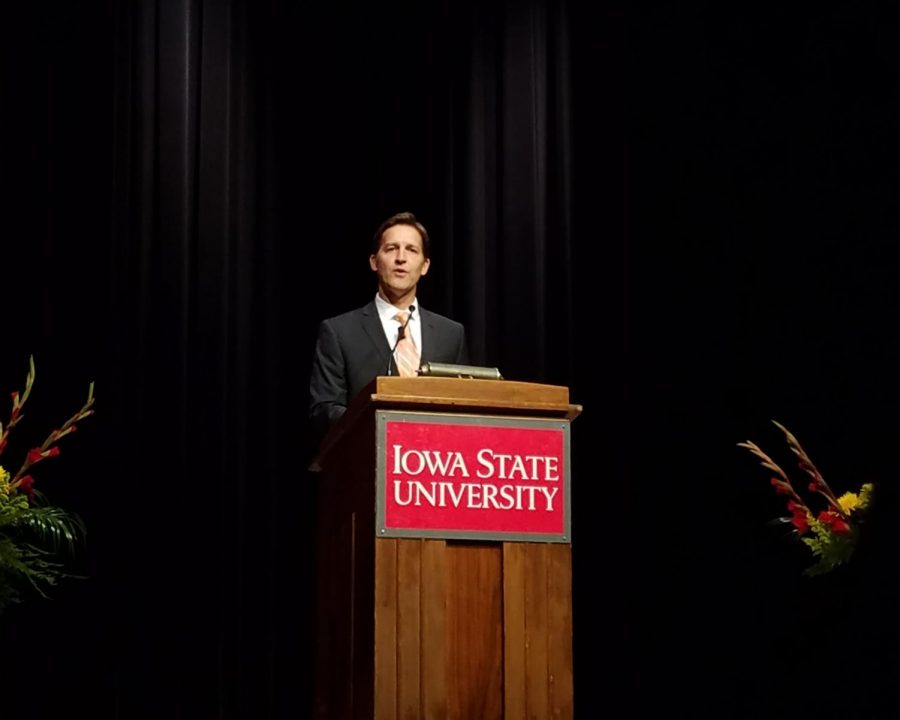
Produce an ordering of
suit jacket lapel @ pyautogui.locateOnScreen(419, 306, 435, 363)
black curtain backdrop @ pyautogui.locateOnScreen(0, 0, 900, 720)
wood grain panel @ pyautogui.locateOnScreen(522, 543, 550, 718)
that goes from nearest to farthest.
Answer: wood grain panel @ pyautogui.locateOnScreen(522, 543, 550, 718), suit jacket lapel @ pyautogui.locateOnScreen(419, 306, 435, 363), black curtain backdrop @ pyautogui.locateOnScreen(0, 0, 900, 720)

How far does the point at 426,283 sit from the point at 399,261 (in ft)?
2.64

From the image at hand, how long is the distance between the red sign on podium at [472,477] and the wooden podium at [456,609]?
21 millimetres

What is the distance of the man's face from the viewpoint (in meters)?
3.81

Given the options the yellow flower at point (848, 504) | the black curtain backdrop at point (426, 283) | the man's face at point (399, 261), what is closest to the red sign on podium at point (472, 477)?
the yellow flower at point (848, 504)

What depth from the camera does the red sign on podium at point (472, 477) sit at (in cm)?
254

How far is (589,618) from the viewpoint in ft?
14.2

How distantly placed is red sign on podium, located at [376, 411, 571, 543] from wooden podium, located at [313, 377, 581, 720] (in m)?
0.02

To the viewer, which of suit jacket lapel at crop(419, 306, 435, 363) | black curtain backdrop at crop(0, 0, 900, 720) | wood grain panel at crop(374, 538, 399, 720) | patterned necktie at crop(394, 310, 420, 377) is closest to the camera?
wood grain panel at crop(374, 538, 399, 720)

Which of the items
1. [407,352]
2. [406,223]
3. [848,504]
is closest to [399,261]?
[406,223]

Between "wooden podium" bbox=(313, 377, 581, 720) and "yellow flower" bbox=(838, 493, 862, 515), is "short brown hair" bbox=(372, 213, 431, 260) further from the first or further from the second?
"yellow flower" bbox=(838, 493, 862, 515)

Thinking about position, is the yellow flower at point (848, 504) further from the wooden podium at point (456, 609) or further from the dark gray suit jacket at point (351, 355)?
the dark gray suit jacket at point (351, 355)

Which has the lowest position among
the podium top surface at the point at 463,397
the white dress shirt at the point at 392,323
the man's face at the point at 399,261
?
the podium top surface at the point at 463,397

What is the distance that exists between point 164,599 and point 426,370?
166cm

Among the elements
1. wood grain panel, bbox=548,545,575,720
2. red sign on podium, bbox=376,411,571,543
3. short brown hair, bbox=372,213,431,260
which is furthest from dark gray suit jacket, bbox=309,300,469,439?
wood grain panel, bbox=548,545,575,720
